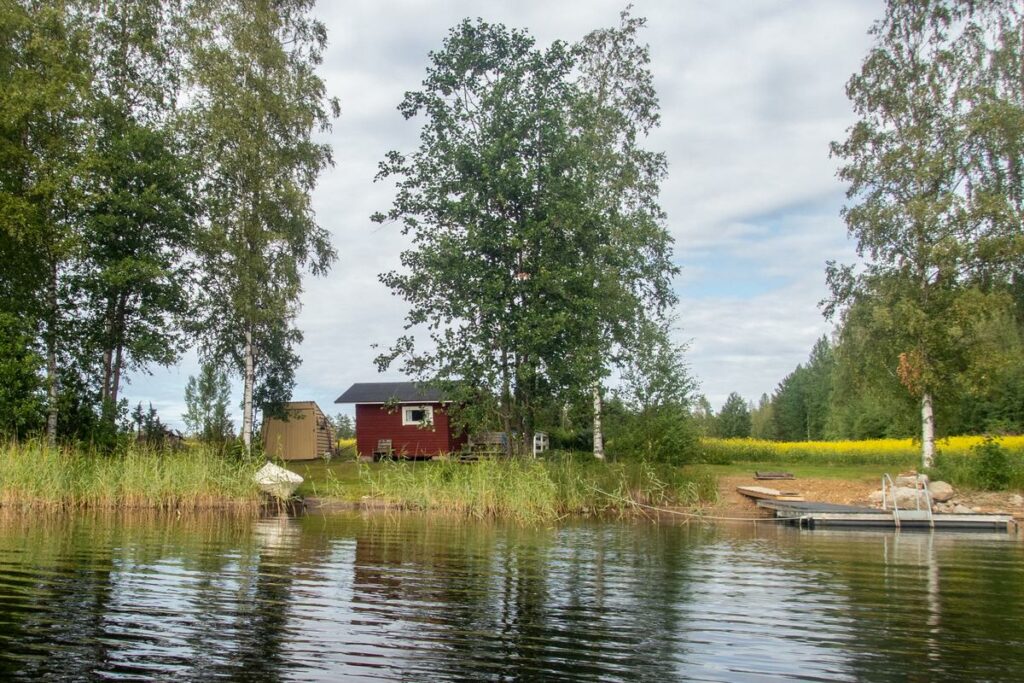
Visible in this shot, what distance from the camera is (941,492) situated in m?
26.9

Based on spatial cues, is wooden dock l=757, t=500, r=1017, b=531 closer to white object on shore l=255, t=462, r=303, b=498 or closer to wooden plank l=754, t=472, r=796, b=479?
wooden plank l=754, t=472, r=796, b=479

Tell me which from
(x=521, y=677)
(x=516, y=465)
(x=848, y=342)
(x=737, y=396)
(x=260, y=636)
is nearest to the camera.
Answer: (x=521, y=677)

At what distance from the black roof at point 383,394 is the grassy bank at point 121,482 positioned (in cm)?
1998

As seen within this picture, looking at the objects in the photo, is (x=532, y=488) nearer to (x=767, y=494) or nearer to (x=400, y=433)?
(x=767, y=494)

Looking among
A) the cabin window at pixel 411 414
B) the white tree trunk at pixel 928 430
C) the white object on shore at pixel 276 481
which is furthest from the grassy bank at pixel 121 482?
the white tree trunk at pixel 928 430

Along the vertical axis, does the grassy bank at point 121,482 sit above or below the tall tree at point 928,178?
below

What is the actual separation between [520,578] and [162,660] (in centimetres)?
571

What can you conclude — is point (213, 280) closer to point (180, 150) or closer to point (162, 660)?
point (180, 150)

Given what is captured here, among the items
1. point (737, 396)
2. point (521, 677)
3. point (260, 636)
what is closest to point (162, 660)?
point (260, 636)

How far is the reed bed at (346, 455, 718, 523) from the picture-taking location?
2153 cm

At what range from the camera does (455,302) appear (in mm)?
27453

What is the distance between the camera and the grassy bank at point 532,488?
70.7 feet

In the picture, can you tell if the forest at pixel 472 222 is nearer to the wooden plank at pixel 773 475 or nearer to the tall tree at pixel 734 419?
the wooden plank at pixel 773 475

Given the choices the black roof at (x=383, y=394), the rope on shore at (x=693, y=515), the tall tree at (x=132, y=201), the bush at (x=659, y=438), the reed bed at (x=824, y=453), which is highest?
the tall tree at (x=132, y=201)
